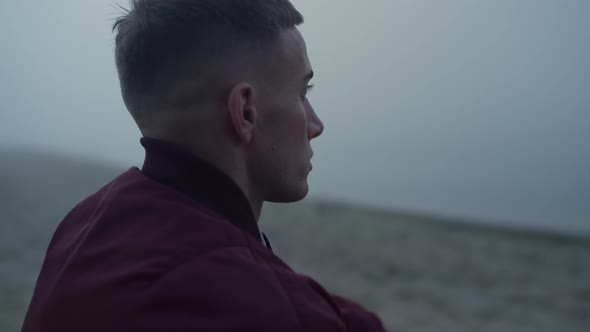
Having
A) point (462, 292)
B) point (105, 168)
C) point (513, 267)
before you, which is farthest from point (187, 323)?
point (105, 168)

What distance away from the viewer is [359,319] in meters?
0.92

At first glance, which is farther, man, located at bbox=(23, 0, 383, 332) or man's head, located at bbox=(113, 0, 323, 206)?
man's head, located at bbox=(113, 0, 323, 206)

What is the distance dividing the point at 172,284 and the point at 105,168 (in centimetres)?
1075

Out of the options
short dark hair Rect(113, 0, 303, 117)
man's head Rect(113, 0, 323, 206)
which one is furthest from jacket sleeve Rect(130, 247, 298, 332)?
short dark hair Rect(113, 0, 303, 117)

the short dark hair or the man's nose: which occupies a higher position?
the short dark hair

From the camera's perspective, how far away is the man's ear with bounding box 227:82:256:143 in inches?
38.7

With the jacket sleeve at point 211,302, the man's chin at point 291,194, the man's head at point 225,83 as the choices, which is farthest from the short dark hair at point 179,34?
the jacket sleeve at point 211,302

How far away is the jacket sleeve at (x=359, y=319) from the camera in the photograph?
0.90m

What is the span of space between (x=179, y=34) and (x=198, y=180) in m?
0.27

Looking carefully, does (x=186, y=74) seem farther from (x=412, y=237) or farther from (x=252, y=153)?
(x=412, y=237)

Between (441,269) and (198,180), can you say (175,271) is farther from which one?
(441,269)

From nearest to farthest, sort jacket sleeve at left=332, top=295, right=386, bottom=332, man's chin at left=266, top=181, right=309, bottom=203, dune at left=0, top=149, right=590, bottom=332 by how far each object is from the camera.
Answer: jacket sleeve at left=332, top=295, right=386, bottom=332
man's chin at left=266, top=181, right=309, bottom=203
dune at left=0, top=149, right=590, bottom=332

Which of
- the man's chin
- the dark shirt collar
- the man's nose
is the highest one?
the man's nose

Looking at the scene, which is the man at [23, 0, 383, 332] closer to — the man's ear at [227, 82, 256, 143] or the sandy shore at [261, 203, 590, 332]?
the man's ear at [227, 82, 256, 143]
